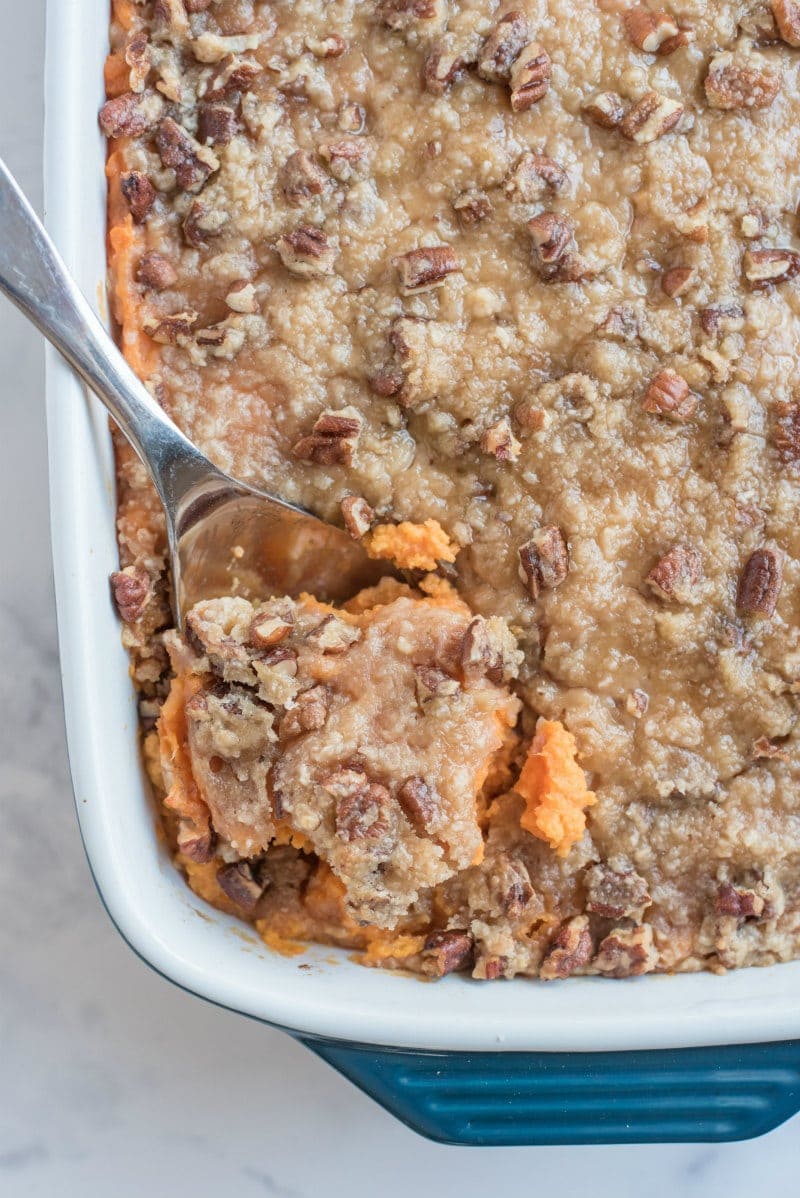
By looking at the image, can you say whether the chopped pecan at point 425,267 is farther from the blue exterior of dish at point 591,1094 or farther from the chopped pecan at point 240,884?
the blue exterior of dish at point 591,1094

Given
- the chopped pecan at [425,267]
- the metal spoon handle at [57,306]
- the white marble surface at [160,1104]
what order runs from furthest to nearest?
the white marble surface at [160,1104]
the chopped pecan at [425,267]
the metal spoon handle at [57,306]

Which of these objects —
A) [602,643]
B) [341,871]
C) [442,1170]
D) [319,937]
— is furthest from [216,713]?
[442,1170]

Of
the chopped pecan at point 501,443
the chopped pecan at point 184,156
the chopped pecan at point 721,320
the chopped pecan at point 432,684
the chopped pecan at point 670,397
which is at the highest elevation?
the chopped pecan at point 184,156

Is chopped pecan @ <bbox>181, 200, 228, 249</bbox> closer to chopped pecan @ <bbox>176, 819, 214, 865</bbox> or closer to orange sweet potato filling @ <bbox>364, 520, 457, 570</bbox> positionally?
orange sweet potato filling @ <bbox>364, 520, 457, 570</bbox>

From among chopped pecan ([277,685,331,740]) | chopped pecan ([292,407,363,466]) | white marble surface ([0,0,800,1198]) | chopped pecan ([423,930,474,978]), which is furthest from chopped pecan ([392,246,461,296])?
chopped pecan ([423,930,474,978])

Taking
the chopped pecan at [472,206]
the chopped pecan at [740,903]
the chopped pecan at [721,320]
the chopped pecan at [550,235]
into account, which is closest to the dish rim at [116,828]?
the chopped pecan at [740,903]

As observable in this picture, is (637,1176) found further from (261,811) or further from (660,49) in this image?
(660,49)
